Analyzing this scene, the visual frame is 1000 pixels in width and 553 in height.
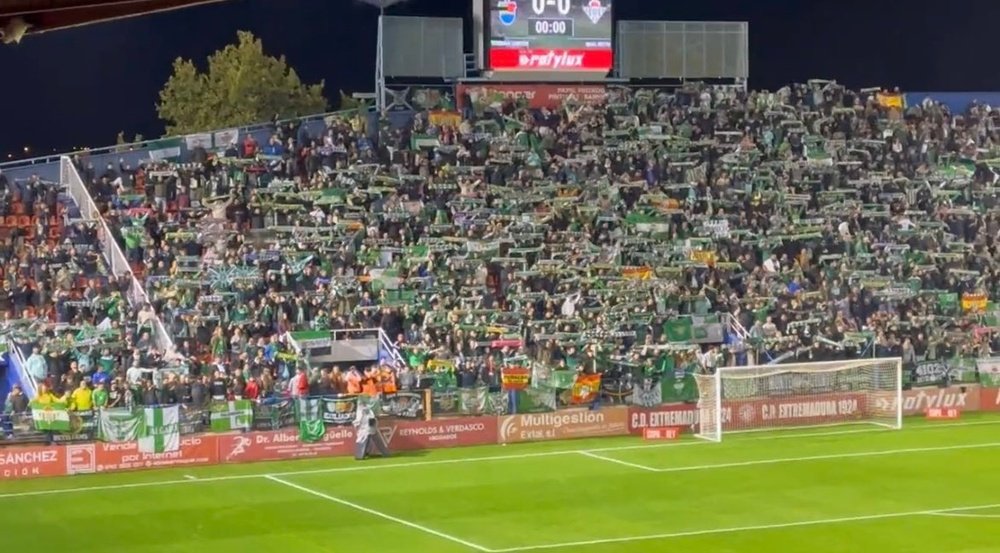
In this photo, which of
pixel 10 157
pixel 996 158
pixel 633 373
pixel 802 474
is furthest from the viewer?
pixel 10 157

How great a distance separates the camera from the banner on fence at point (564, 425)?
106 feet

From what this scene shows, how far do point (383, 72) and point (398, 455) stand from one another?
15.9m

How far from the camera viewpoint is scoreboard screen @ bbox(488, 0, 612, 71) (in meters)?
42.2

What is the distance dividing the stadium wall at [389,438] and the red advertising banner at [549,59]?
41.7ft

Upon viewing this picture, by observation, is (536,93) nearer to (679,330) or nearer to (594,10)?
(594,10)

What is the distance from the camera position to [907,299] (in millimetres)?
40250

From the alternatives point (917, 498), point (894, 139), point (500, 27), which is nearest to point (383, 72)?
point (500, 27)

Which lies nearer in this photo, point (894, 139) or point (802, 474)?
point (802, 474)

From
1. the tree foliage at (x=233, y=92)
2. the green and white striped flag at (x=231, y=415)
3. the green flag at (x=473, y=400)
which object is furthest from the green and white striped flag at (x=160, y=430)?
the tree foliage at (x=233, y=92)

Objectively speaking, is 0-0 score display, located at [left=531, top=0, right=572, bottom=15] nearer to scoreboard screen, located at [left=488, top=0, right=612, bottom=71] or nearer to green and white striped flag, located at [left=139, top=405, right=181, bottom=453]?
scoreboard screen, located at [left=488, top=0, right=612, bottom=71]

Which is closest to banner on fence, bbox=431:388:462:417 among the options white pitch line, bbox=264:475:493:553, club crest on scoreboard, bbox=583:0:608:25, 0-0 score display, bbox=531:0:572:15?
white pitch line, bbox=264:475:493:553

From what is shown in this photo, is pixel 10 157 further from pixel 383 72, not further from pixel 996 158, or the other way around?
pixel 996 158

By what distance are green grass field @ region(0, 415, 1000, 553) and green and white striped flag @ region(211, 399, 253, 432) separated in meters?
1.18

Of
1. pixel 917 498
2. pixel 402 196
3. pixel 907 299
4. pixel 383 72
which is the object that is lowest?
pixel 917 498
